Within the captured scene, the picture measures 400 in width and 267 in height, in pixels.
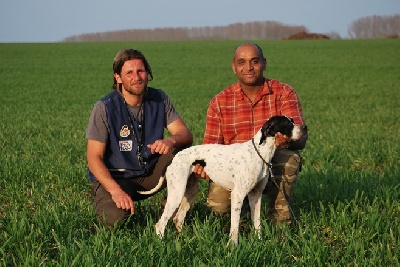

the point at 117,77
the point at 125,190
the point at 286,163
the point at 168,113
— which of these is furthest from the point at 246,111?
the point at 125,190

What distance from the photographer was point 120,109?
18.3ft

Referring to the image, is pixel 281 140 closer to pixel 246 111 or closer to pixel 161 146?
pixel 246 111

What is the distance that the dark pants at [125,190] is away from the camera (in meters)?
5.15

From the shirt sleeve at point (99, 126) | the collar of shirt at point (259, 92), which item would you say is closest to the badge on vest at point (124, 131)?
the shirt sleeve at point (99, 126)

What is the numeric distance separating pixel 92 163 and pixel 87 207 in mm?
745

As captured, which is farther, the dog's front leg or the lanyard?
the lanyard

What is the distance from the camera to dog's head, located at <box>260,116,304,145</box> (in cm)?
489

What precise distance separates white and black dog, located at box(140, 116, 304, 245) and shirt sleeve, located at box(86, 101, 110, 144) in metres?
0.75

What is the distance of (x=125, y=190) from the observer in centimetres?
561

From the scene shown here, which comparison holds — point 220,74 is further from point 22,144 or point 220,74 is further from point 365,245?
point 365,245

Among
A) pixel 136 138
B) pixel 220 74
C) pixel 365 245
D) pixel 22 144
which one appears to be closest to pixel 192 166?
pixel 136 138

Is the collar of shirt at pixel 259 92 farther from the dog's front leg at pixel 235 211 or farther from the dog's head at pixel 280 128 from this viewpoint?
the dog's front leg at pixel 235 211

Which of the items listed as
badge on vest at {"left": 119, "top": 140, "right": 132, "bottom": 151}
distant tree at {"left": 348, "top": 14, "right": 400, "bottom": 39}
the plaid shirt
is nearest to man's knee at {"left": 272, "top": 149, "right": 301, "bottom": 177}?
the plaid shirt

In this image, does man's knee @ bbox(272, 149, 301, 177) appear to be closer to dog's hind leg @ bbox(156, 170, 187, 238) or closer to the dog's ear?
the dog's ear
